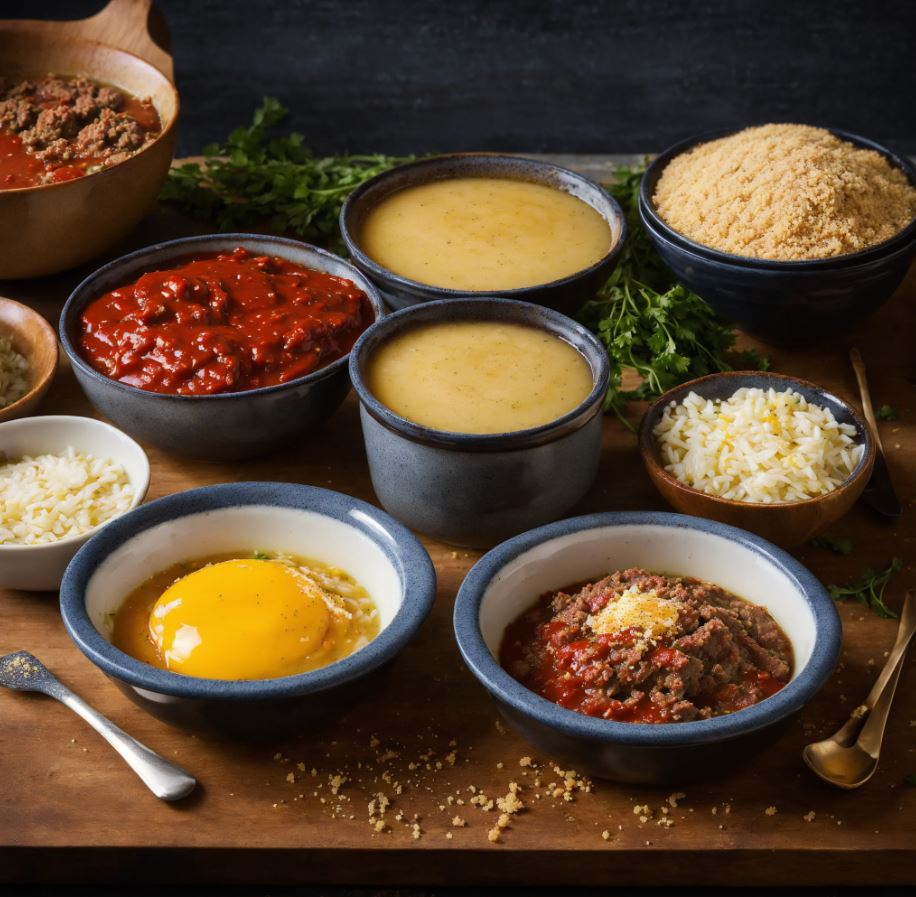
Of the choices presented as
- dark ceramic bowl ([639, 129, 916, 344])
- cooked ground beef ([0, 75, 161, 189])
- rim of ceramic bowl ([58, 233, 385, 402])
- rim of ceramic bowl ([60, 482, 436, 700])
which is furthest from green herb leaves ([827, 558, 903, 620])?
cooked ground beef ([0, 75, 161, 189])

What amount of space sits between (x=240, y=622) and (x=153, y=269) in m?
1.33

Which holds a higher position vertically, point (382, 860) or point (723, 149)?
point (723, 149)

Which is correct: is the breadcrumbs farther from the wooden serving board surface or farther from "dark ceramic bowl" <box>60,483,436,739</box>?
"dark ceramic bowl" <box>60,483,436,739</box>

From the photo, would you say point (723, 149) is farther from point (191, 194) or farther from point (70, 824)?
point (70, 824)

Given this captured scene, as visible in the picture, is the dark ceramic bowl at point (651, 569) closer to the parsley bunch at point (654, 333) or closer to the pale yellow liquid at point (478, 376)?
the pale yellow liquid at point (478, 376)

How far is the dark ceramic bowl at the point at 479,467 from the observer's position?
277 centimetres

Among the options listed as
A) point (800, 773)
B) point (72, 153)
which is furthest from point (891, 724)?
point (72, 153)

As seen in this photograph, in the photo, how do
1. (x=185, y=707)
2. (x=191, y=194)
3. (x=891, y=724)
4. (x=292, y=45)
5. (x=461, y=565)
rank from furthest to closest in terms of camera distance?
(x=292, y=45) < (x=191, y=194) < (x=461, y=565) < (x=891, y=724) < (x=185, y=707)

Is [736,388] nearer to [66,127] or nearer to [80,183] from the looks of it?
[80,183]

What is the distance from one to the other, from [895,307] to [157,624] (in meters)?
2.28

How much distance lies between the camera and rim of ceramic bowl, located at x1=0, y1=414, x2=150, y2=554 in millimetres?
2715

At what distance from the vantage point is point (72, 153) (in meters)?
3.73

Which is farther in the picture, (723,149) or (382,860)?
(723,149)

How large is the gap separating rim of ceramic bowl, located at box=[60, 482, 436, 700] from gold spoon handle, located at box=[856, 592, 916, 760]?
0.84 metres
